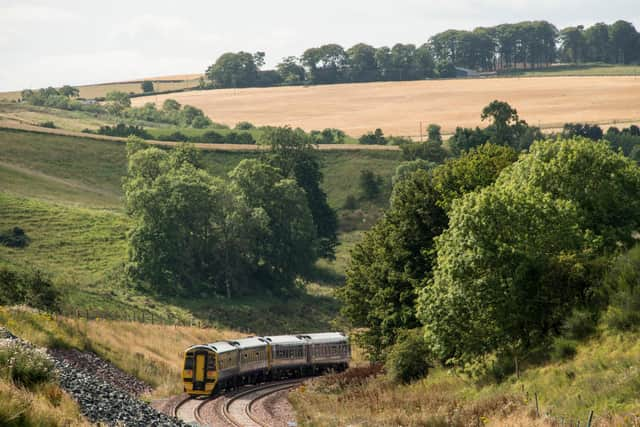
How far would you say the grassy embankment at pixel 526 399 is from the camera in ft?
87.3

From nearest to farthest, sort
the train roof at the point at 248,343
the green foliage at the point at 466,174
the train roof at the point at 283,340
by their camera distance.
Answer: the train roof at the point at 248,343 → the green foliage at the point at 466,174 → the train roof at the point at 283,340

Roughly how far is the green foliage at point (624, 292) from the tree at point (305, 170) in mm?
87030

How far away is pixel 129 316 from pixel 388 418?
56645mm

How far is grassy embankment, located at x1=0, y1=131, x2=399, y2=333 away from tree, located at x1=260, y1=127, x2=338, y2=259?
312 centimetres

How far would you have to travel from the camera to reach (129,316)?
85.0m

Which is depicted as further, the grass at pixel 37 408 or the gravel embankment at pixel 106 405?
the gravel embankment at pixel 106 405

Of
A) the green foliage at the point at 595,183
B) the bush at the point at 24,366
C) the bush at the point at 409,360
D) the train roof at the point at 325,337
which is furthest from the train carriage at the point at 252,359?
the bush at the point at 24,366

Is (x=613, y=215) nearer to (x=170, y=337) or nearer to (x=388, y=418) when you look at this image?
(x=388, y=418)

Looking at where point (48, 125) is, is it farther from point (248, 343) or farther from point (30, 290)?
point (248, 343)

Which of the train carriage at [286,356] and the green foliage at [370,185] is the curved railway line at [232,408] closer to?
the train carriage at [286,356]

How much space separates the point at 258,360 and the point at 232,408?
11884mm

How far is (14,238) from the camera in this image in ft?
342

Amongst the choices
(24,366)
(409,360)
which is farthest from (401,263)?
(24,366)

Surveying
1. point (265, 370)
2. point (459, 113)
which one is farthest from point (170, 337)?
point (459, 113)
